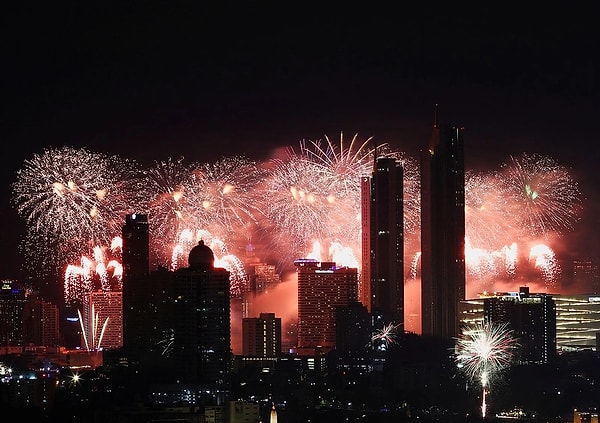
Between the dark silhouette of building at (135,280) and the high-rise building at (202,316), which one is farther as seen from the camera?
the dark silhouette of building at (135,280)

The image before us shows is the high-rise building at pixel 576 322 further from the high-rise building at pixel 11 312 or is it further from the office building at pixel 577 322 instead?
the high-rise building at pixel 11 312

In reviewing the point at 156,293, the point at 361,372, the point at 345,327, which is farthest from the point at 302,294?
the point at 156,293

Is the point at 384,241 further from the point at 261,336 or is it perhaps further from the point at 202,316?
the point at 202,316

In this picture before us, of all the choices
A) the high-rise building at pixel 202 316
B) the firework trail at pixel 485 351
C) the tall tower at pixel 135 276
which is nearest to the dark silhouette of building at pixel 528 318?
the firework trail at pixel 485 351

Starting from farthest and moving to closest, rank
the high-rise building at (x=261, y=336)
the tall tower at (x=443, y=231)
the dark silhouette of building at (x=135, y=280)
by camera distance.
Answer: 1. the tall tower at (x=443, y=231)
2. the high-rise building at (x=261, y=336)
3. the dark silhouette of building at (x=135, y=280)

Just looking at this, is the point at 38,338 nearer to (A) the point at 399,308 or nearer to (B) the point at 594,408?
(A) the point at 399,308

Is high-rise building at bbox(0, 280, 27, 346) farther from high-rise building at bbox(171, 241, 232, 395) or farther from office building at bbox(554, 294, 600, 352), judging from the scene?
office building at bbox(554, 294, 600, 352)

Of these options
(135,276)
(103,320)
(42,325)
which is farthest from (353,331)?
(42,325)
